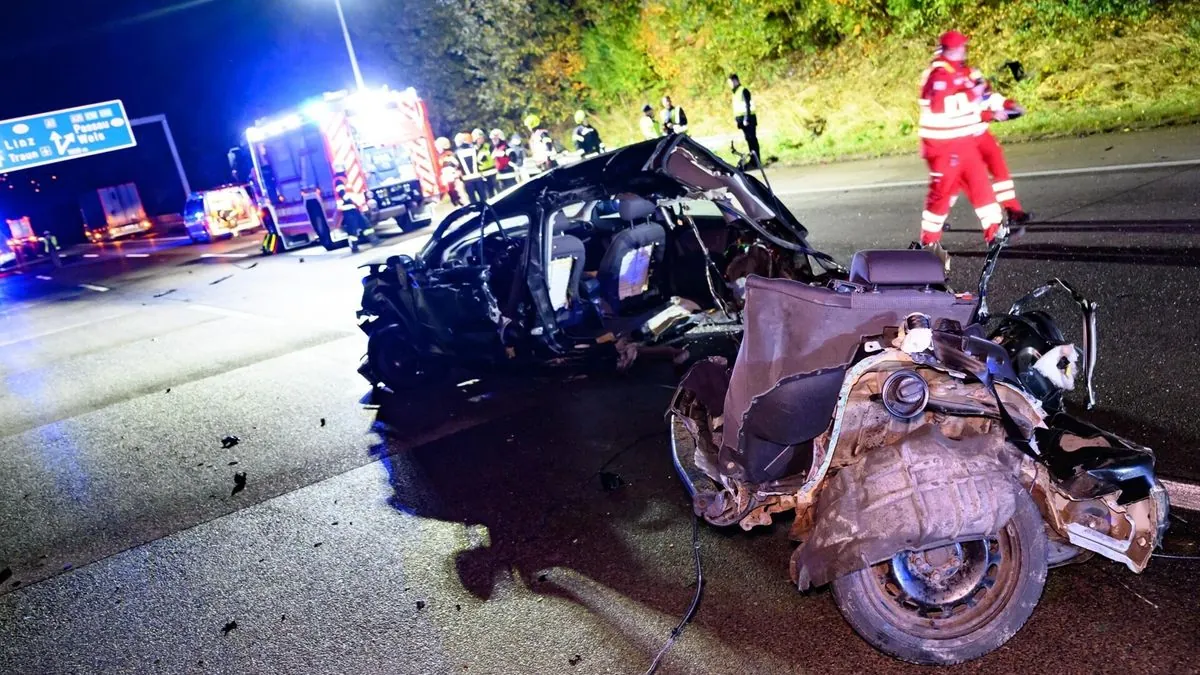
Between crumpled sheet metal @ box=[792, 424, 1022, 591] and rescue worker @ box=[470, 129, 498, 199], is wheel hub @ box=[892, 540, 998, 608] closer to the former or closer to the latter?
crumpled sheet metal @ box=[792, 424, 1022, 591]

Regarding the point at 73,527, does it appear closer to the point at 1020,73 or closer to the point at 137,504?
the point at 137,504

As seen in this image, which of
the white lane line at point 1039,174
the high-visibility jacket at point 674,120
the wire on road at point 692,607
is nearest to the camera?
the wire on road at point 692,607

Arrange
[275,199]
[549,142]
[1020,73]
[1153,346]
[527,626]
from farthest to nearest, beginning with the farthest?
1. [275,199]
2. [549,142]
3. [1020,73]
4. [1153,346]
5. [527,626]

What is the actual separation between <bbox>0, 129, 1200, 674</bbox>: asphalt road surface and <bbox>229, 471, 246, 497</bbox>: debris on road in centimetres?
5

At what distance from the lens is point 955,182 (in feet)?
22.4

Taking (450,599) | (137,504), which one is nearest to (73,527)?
(137,504)

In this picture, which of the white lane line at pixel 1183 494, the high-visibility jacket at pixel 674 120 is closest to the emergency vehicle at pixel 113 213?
the high-visibility jacket at pixel 674 120

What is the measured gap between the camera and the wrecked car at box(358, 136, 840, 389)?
5.37 metres

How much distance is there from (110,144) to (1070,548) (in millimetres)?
41548

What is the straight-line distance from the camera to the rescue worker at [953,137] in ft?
22.0

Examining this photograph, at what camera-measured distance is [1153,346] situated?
479 cm

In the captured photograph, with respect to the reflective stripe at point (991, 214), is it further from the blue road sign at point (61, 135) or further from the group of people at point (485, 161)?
the blue road sign at point (61, 135)

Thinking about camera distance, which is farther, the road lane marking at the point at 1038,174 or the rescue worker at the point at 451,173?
the rescue worker at the point at 451,173

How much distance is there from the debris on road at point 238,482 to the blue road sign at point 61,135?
119ft
